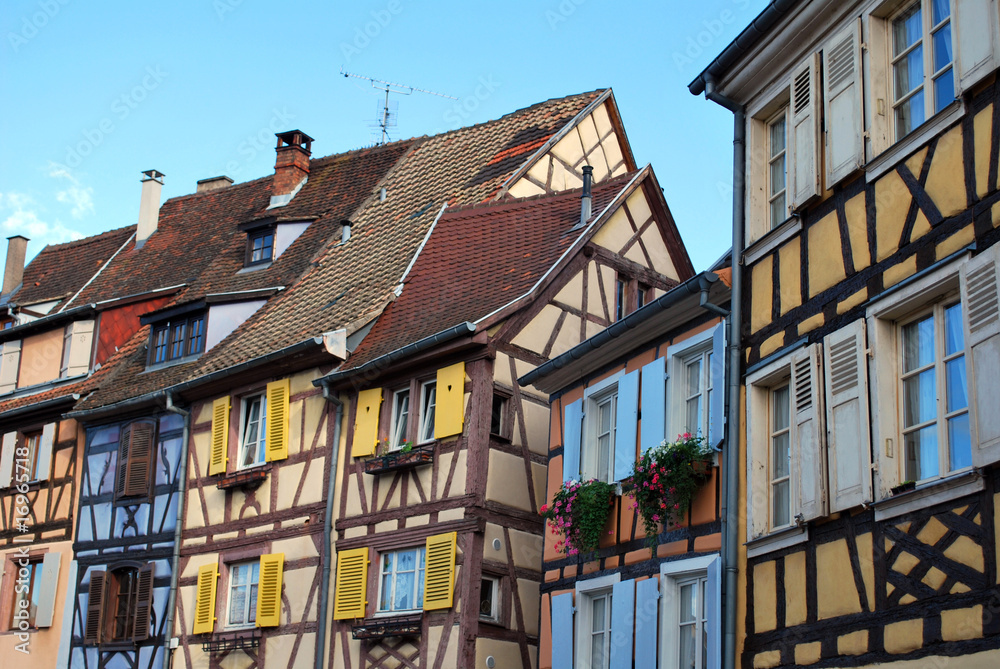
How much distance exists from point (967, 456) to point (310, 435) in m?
11.9

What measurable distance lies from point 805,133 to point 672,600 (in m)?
4.38

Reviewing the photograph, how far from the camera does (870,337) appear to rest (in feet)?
31.0

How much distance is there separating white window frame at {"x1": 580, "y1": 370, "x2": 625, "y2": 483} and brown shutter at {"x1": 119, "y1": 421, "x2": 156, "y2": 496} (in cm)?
945

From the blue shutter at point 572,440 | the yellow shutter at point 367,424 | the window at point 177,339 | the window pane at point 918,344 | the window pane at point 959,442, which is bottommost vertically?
the window pane at point 959,442

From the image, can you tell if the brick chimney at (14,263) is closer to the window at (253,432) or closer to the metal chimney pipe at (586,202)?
the window at (253,432)

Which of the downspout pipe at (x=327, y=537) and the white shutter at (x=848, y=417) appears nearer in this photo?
the white shutter at (x=848, y=417)

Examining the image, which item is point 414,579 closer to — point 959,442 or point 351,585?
point 351,585

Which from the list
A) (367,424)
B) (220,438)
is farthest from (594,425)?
(220,438)

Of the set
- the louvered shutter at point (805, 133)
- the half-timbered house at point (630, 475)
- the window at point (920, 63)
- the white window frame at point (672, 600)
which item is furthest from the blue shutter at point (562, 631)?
the window at point (920, 63)

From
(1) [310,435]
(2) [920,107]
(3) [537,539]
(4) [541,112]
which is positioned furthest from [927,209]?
(4) [541,112]

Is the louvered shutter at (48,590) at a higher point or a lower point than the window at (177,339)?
lower

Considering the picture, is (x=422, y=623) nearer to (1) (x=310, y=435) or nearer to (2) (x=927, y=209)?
(1) (x=310, y=435)

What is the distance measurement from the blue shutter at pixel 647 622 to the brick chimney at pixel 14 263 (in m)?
21.7

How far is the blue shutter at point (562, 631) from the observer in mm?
13656
